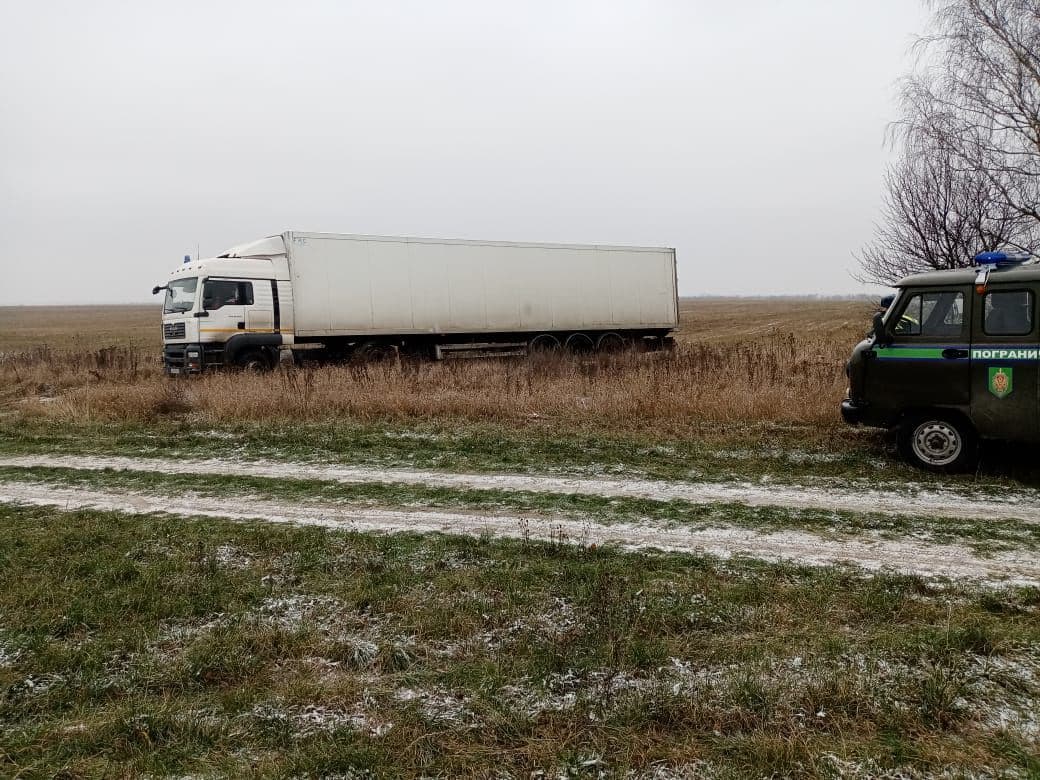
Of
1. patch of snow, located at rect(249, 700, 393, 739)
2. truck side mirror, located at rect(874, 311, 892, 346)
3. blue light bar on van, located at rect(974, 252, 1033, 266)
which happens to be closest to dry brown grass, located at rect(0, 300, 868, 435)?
truck side mirror, located at rect(874, 311, 892, 346)

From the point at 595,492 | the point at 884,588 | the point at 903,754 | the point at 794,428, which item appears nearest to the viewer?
the point at 903,754

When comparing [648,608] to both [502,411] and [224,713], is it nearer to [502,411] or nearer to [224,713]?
[224,713]

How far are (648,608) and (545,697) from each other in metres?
1.09

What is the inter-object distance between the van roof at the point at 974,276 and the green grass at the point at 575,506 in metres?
2.75

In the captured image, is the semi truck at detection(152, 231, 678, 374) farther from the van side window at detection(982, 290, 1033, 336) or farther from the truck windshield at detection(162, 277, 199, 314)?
the van side window at detection(982, 290, 1033, 336)

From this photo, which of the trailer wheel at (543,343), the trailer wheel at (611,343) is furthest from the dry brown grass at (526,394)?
the trailer wheel at (611,343)

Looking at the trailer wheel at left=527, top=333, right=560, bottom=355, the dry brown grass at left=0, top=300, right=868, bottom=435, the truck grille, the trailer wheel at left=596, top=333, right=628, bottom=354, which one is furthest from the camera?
the trailer wheel at left=596, top=333, right=628, bottom=354

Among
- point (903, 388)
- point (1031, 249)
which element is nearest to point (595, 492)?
point (903, 388)

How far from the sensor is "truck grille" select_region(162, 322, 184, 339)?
1808 centimetres

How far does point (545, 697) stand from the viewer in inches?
134

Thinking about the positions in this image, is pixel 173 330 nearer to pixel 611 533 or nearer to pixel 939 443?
pixel 611 533

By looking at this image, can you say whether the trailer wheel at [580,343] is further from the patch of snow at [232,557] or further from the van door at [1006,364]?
the patch of snow at [232,557]

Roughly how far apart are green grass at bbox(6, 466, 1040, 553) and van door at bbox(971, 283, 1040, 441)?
1850 mm

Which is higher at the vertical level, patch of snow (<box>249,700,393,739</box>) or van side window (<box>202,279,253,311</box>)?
van side window (<box>202,279,253,311</box>)
